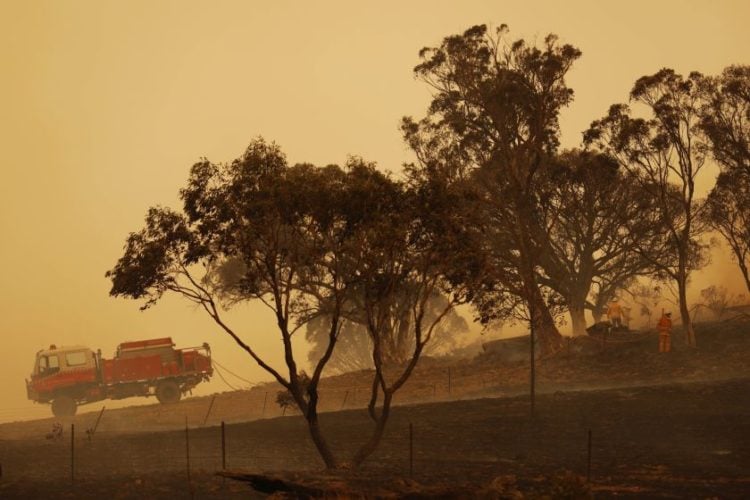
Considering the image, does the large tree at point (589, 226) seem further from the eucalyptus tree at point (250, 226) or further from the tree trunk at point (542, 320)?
the eucalyptus tree at point (250, 226)

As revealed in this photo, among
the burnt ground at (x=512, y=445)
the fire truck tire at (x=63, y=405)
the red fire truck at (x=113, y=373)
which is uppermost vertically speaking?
the red fire truck at (x=113, y=373)

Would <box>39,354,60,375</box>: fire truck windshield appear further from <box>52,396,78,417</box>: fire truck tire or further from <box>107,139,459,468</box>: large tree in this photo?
<box>107,139,459,468</box>: large tree

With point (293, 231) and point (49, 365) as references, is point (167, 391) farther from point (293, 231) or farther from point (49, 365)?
point (293, 231)

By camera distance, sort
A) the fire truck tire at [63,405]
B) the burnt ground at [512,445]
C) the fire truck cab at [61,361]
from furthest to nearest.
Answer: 1. the fire truck tire at [63,405]
2. the fire truck cab at [61,361]
3. the burnt ground at [512,445]

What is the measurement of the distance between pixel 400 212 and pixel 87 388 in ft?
118

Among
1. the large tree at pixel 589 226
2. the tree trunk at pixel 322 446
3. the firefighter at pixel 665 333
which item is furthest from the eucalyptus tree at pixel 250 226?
the large tree at pixel 589 226

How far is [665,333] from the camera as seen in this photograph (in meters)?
45.4

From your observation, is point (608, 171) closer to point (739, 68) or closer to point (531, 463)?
point (739, 68)

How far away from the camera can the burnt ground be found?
2275 cm

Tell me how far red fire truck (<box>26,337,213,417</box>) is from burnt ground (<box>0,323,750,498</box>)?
8.44 meters

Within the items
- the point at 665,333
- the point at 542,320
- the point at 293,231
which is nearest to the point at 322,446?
the point at 293,231

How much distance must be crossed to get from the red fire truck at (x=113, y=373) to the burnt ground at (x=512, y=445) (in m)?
8.44

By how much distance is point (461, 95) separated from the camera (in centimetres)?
5525

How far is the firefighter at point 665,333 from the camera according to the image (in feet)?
148
